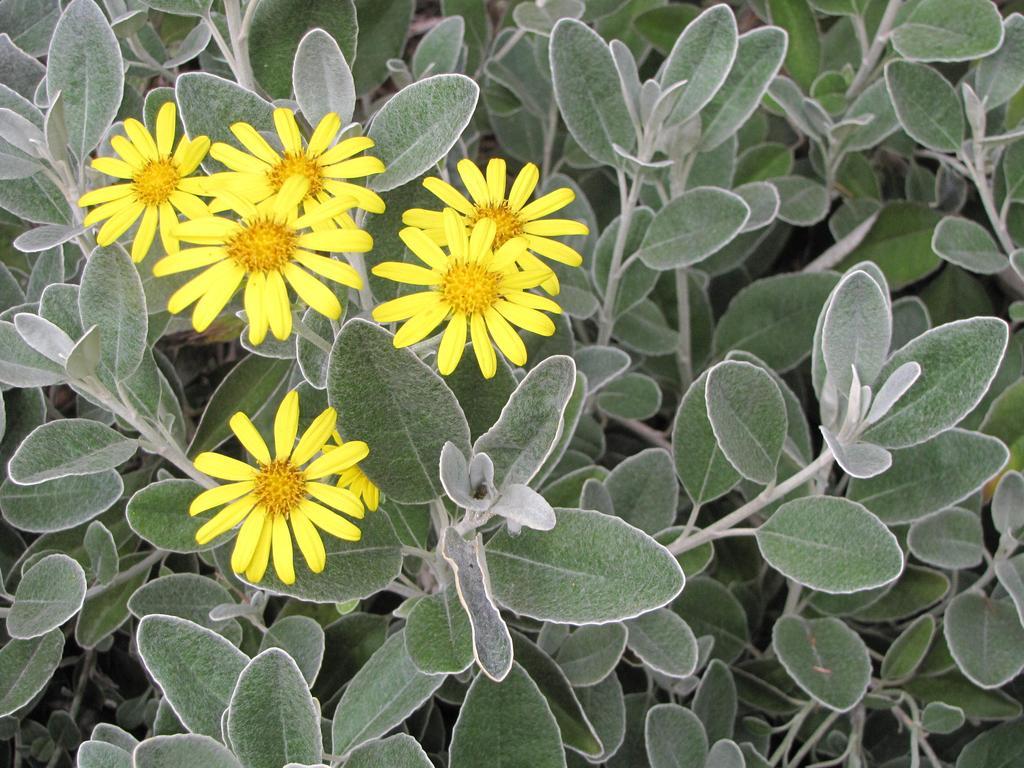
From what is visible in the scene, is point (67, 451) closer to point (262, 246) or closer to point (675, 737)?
point (262, 246)

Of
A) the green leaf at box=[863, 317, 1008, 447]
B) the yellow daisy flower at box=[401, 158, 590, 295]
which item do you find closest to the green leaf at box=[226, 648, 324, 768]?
the yellow daisy flower at box=[401, 158, 590, 295]

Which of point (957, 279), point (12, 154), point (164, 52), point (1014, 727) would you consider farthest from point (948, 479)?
point (164, 52)

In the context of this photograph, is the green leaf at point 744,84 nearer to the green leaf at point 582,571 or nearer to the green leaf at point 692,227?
the green leaf at point 692,227

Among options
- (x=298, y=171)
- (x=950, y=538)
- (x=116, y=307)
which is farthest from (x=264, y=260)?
(x=950, y=538)

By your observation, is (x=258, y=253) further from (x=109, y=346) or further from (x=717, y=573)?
(x=717, y=573)

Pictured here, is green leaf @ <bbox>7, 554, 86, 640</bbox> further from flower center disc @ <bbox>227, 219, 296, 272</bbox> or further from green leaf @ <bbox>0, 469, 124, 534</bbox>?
flower center disc @ <bbox>227, 219, 296, 272</bbox>

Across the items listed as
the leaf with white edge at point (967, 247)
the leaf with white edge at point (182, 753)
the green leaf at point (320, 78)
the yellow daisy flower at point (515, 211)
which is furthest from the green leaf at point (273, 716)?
the leaf with white edge at point (967, 247)
